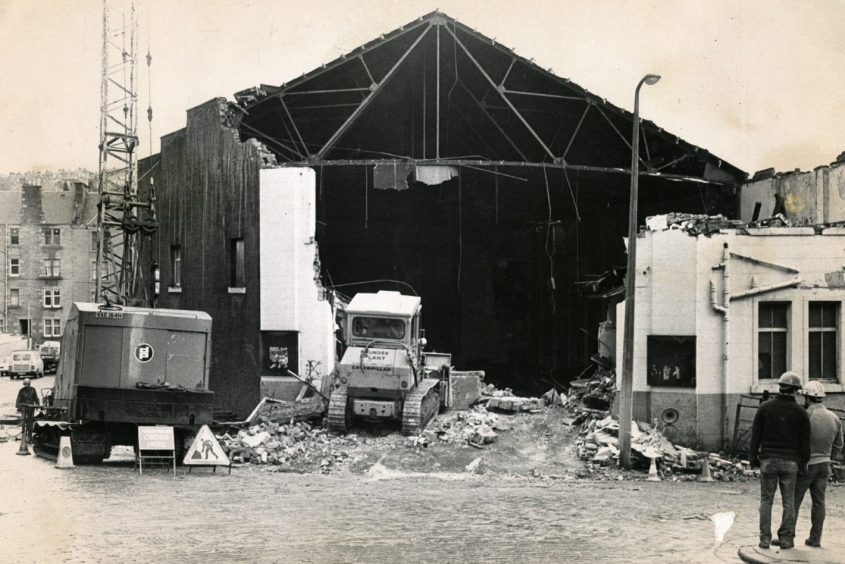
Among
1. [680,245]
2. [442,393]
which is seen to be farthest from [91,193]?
[680,245]

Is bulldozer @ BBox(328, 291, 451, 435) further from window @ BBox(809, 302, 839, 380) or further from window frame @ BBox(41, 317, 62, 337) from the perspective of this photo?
window frame @ BBox(41, 317, 62, 337)

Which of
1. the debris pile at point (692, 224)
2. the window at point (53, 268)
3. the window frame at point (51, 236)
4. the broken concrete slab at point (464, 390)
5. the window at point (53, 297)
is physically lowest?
the broken concrete slab at point (464, 390)

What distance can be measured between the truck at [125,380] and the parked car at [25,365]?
101 feet

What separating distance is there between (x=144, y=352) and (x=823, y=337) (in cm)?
1621

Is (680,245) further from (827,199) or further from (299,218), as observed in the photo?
(299,218)

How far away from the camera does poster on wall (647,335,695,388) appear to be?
22.6 meters

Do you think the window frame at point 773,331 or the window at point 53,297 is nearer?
the window frame at point 773,331

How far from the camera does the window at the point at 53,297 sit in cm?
6581

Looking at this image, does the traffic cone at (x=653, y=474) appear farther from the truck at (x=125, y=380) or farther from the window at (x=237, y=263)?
the window at (x=237, y=263)

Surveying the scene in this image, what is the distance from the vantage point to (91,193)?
64438 millimetres

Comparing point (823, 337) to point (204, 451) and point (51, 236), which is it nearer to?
point (204, 451)

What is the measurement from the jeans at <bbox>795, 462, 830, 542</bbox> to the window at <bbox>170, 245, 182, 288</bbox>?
25091 mm

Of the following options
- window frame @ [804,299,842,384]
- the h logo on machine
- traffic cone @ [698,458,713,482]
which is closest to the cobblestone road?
traffic cone @ [698,458,713,482]

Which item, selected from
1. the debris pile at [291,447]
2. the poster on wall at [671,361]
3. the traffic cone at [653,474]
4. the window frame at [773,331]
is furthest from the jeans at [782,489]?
the window frame at [773,331]
